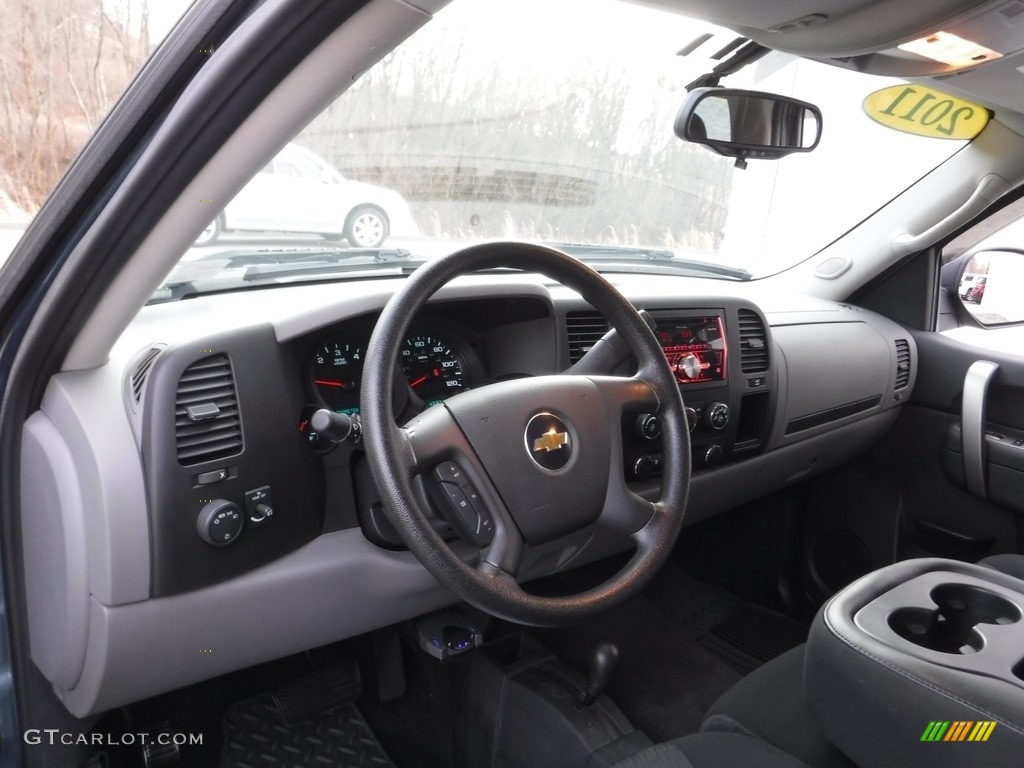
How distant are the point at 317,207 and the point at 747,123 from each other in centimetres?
116

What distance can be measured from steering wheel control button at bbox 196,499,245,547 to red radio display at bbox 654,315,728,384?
1269mm

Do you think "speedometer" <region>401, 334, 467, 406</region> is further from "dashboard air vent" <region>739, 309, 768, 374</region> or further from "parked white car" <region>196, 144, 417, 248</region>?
"dashboard air vent" <region>739, 309, 768, 374</region>

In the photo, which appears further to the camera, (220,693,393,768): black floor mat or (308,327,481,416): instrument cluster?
(220,693,393,768): black floor mat

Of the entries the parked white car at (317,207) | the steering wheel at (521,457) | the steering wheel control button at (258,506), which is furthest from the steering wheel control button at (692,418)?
the steering wheel control button at (258,506)

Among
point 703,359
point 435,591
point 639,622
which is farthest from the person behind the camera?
point 639,622

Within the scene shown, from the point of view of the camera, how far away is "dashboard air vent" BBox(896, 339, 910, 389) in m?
2.99

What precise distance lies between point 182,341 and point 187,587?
459mm

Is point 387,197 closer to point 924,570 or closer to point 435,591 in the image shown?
point 435,591

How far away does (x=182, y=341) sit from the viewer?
1.42m

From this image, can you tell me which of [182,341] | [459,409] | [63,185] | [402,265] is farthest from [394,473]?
[402,265]

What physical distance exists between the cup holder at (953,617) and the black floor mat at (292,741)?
140 centimetres

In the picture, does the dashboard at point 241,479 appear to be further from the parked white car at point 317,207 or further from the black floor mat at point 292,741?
the black floor mat at point 292,741

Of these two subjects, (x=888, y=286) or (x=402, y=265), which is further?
(x=888, y=286)

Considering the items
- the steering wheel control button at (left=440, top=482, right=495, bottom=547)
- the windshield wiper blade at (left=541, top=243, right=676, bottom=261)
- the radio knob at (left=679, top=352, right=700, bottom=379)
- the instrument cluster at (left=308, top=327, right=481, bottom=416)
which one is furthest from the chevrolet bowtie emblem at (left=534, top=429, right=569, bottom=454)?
the windshield wiper blade at (left=541, top=243, right=676, bottom=261)
